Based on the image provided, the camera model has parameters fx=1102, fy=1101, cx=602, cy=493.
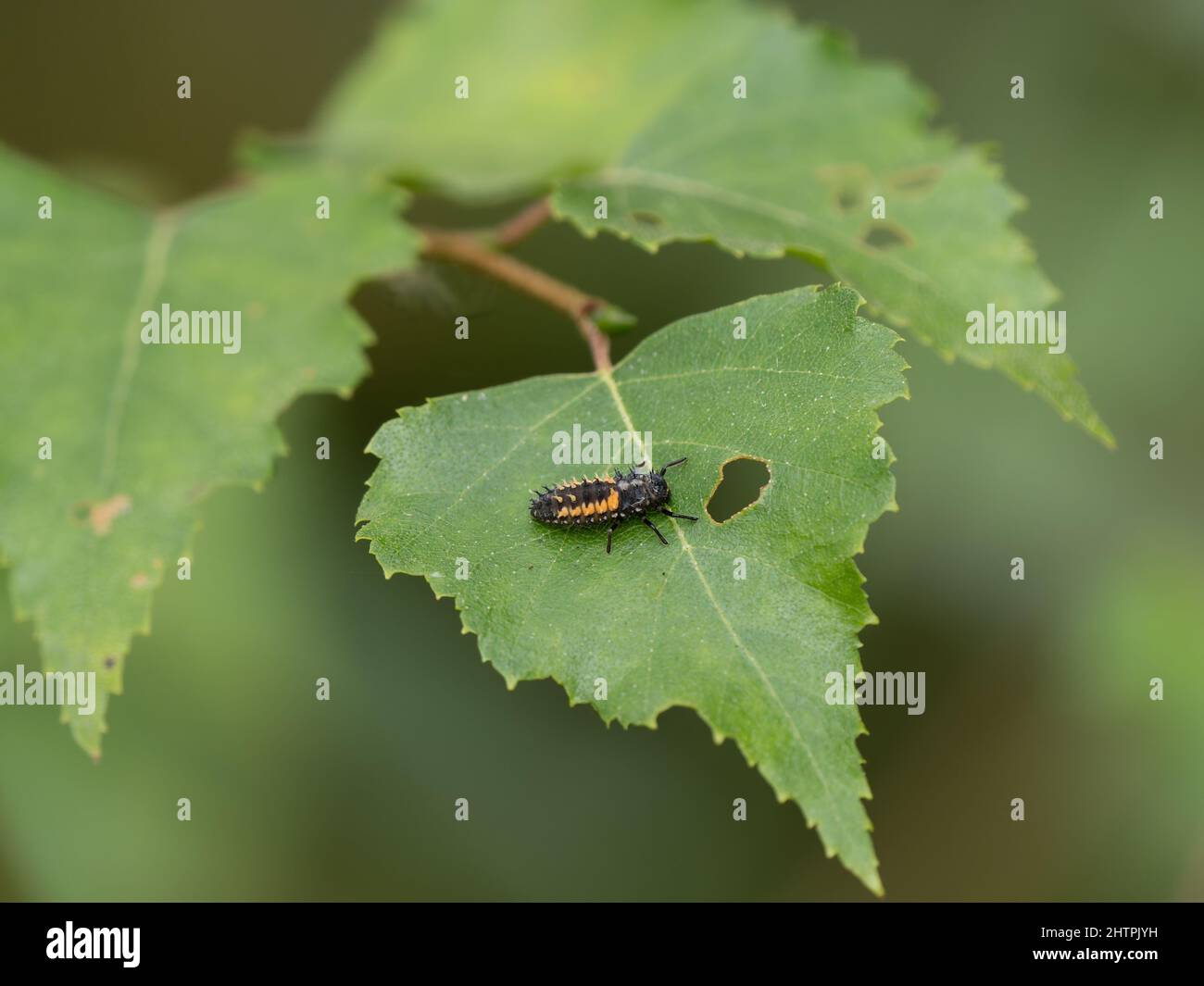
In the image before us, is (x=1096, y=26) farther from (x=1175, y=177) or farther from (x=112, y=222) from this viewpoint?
(x=112, y=222)

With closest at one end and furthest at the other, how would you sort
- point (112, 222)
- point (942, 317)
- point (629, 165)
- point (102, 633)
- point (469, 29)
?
point (102, 633)
point (942, 317)
point (112, 222)
point (629, 165)
point (469, 29)

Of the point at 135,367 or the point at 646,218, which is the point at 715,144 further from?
the point at 135,367

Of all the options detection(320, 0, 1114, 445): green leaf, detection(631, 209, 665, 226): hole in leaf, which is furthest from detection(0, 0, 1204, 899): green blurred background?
detection(631, 209, 665, 226): hole in leaf

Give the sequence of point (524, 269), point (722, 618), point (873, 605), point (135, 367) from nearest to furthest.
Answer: point (722, 618) < point (135, 367) < point (524, 269) < point (873, 605)

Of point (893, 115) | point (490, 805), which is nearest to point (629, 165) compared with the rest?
point (893, 115)

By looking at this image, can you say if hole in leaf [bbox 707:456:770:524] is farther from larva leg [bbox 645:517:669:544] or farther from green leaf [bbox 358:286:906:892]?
larva leg [bbox 645:517:669:544]

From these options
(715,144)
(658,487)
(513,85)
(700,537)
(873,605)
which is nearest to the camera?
(700,537)

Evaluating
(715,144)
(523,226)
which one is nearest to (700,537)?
(523,226)
